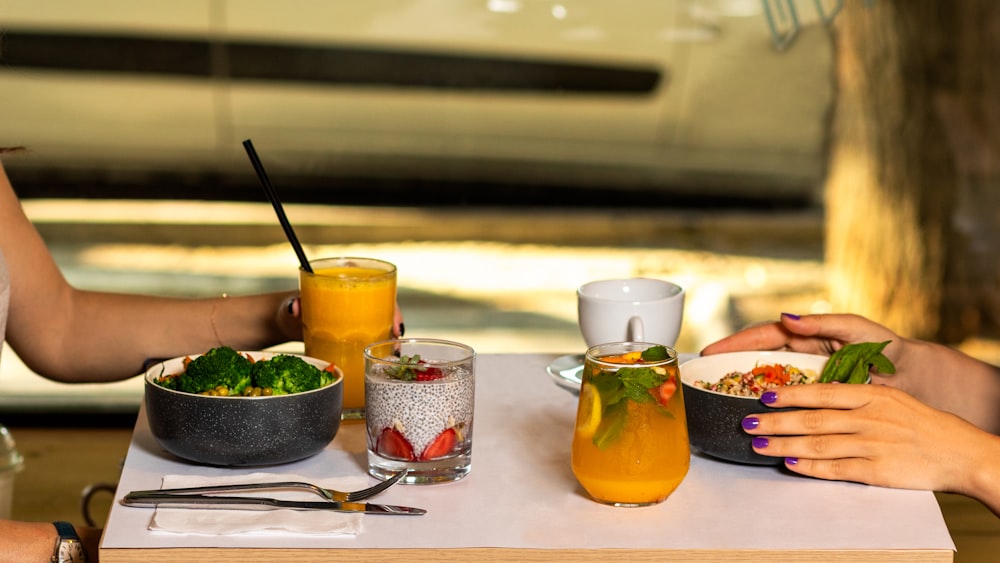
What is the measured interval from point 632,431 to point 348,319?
1.29 ft

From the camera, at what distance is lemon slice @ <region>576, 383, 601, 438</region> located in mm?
1001

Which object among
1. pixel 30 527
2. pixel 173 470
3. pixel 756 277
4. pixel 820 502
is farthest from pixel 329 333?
pixel 756 277

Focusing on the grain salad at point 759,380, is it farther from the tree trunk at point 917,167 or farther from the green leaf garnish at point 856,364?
the tree trunk at point 917,167

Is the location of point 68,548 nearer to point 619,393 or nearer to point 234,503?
point 234,503

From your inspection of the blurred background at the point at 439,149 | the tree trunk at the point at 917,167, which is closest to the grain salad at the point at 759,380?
the blurred background at the point at 439,149

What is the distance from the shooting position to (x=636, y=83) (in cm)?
327

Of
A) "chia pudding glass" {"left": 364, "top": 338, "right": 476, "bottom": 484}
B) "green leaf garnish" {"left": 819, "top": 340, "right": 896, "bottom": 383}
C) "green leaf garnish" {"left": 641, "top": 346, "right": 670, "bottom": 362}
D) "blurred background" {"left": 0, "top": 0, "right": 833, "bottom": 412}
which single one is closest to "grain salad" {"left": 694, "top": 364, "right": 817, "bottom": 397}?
"green leaf garnish" {"left": 819, "top": 340, "right": 896, "bottom": 383}

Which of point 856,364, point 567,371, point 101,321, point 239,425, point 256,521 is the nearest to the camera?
point 256,521

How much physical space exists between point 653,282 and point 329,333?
1.31 feet

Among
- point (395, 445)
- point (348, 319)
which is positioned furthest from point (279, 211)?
point (395, 445)

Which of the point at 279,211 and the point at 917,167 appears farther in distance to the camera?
the point at 917,167

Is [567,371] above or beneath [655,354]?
beneath

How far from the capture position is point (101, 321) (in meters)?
1.55

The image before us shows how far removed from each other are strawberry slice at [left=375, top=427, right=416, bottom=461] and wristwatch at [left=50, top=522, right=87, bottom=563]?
1.07 ft
